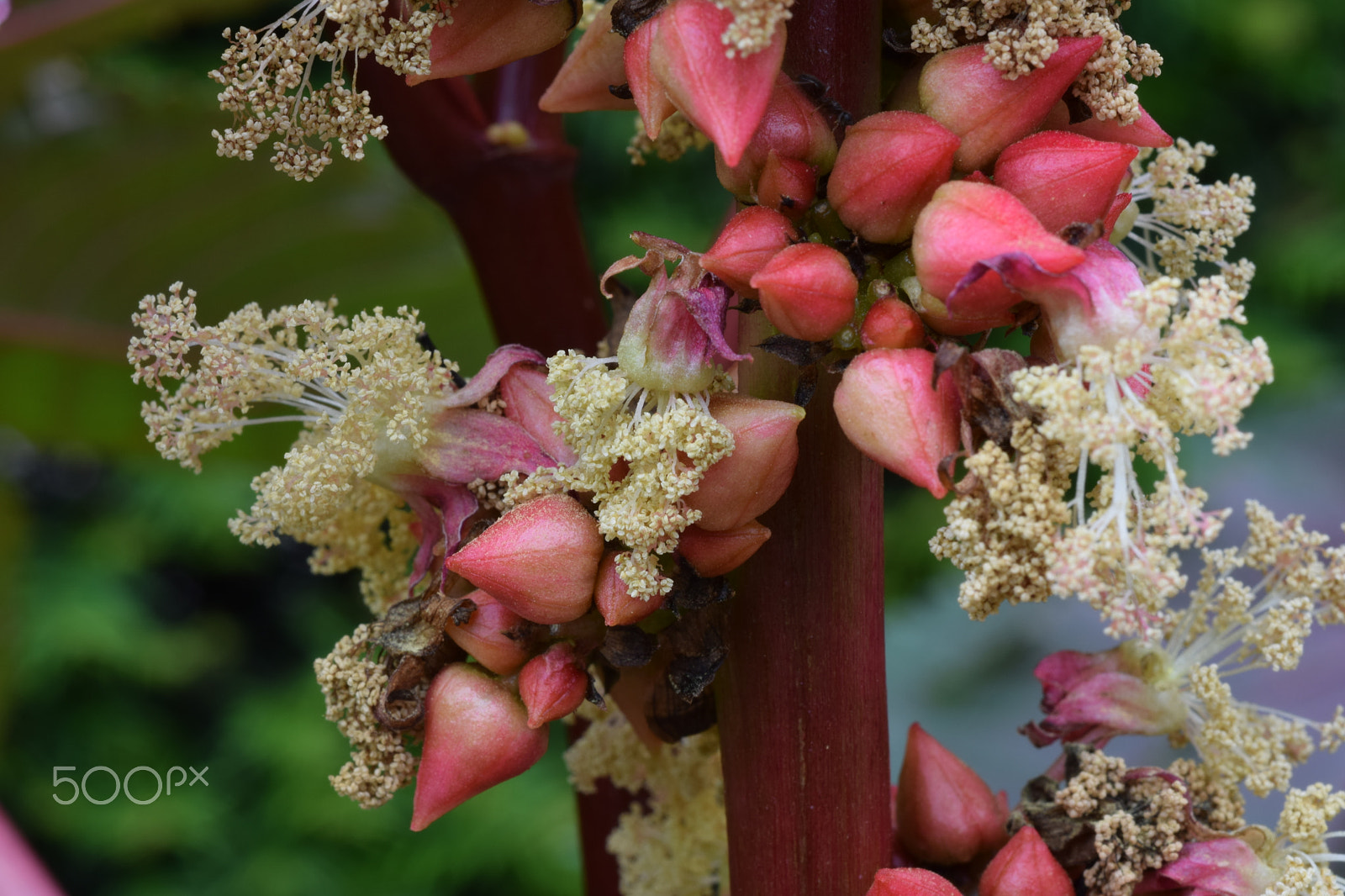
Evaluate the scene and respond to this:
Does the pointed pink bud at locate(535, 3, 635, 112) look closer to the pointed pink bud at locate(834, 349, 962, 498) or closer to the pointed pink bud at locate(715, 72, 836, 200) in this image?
the pointed pink bud at locate(715, 72, 836, 200)

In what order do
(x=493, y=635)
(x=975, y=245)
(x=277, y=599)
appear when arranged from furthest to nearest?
(x=277, y=599) < (x=493, y=635) < (x=975, y=245)

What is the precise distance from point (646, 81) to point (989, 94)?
0.14 metres

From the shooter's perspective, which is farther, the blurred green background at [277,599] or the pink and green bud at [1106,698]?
the blurred green background at [277,599]

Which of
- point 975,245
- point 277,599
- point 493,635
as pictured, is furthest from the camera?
point 277,599

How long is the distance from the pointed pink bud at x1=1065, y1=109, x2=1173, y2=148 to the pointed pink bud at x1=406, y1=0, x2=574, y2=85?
0.24 m

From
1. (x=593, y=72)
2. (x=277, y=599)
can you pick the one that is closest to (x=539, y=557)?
(x=593, y=72)

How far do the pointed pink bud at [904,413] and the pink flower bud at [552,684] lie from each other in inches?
6.9

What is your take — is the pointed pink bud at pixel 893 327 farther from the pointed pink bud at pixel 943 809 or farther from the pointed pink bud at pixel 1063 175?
the pointed pink bud at pixel 943 809

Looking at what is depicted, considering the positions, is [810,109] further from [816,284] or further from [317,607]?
[317,607]

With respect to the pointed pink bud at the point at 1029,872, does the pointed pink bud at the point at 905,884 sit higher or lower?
lower

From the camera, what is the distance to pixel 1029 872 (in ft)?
1.96

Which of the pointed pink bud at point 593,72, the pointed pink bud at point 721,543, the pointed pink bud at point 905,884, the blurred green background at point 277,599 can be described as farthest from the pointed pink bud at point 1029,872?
the blurred green background at point 277,599

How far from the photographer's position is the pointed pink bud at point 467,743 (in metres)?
0.58

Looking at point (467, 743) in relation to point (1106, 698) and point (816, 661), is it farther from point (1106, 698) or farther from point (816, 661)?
point (1106, 698)
